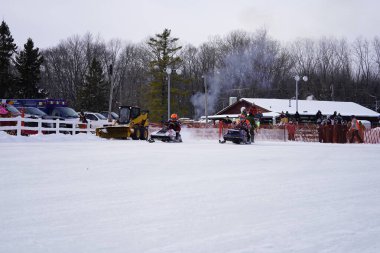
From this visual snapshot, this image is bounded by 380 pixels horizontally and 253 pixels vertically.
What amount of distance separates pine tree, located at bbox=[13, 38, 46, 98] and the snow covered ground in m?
50.3

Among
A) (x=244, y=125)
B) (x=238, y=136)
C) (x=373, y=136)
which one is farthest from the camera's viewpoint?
(x=373, y=136)

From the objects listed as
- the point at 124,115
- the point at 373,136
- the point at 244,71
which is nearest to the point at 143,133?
the point at 124,115

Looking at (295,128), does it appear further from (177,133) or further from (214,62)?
(214,62)

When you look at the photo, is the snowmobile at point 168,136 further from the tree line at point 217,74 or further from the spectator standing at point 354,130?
the tree line at point 217,74

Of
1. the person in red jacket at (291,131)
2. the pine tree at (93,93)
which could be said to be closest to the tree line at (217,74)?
the pine tree at (93,93)

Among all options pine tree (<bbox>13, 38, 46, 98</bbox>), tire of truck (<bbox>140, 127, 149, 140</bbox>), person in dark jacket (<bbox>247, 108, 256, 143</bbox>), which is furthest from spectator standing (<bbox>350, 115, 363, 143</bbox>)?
pine tree (<bbox>13, 38, 46, 98</bbox>)

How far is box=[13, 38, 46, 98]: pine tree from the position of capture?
180 ft

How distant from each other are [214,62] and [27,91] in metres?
31.4

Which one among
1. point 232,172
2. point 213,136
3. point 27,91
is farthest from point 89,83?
point 232,172

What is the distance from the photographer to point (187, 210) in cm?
445

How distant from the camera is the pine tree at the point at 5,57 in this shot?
5028cm

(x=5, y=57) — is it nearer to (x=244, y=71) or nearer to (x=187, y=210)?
(x=244, y=71)

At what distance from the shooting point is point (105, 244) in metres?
3.29

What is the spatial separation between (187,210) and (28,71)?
55.3m
